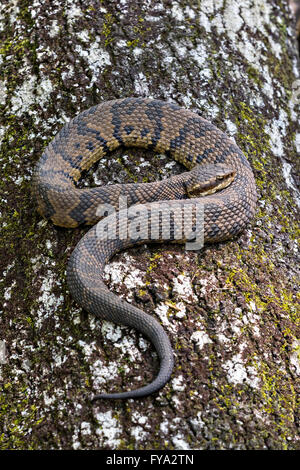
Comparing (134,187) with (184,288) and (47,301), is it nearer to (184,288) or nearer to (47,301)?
(184,288)

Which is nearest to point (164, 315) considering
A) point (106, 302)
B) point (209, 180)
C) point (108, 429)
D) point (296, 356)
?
point (106, 302)

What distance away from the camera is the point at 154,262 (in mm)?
3584

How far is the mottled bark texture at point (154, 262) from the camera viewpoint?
115 inches

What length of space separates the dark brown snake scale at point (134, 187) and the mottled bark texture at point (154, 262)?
107 millimetres

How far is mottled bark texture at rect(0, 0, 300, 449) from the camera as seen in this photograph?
2910 millimetres

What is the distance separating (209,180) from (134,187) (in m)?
0.71

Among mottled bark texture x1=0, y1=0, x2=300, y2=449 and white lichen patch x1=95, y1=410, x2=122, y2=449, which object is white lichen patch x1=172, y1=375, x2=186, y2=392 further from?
white lichen patch x1=95, y1=410, x2=122, y2=449

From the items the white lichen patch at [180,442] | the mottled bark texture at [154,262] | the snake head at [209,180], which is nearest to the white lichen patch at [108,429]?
the mottled bark texture at [154,262]

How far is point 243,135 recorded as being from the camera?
463 centimetres

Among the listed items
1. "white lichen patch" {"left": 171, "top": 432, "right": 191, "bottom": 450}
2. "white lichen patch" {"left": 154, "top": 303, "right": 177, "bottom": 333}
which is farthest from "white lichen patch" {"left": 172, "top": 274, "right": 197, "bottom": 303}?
"white lichen patch" {"left": 171, "top": 432, "right": 191, "bottom": 450}

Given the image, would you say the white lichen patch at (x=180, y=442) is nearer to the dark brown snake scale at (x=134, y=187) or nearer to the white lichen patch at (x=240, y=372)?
the dark brown snake scale at (x=134, y=187)

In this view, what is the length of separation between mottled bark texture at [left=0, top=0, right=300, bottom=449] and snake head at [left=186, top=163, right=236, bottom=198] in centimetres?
24

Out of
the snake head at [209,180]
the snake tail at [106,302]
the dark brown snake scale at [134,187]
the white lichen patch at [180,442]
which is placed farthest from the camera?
the snake head at [209,180]
